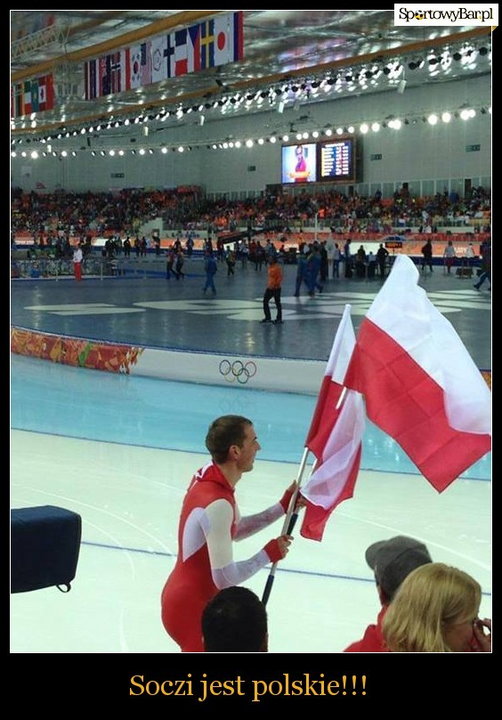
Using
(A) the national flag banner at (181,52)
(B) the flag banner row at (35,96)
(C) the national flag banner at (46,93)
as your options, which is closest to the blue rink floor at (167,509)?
(A) the national flag banner at (181,52)

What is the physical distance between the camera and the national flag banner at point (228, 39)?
64.3 ft

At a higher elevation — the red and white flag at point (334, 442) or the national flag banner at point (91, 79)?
the national flag banner at point (91, 79)

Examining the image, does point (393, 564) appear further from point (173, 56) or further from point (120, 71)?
point (120, 71)

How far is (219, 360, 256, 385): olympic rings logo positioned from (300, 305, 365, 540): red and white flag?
985 cm

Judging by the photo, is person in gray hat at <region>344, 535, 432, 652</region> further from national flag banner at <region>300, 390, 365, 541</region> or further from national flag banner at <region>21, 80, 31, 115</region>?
national flag banner at <region>21, 80, 31, 115</region>

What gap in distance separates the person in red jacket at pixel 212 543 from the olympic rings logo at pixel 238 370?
996cm

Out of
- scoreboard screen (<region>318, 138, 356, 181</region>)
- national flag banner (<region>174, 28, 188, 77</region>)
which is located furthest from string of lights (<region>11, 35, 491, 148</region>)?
national flag banner (<region>174, 28, 188, 77</region>)

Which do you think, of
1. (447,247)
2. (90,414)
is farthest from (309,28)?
(90,414)

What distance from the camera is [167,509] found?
7.62 metres

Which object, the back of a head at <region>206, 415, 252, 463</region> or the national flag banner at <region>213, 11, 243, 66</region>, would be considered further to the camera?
the national flag banner at <region>213, 11, 243, 66</region>

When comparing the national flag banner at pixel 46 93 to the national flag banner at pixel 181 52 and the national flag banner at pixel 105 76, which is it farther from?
the national flag banner at pixel 181 52

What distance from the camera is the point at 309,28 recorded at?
27.7 m

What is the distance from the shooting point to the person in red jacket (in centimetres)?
335

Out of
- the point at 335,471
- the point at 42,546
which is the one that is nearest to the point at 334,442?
the point at 335,471
